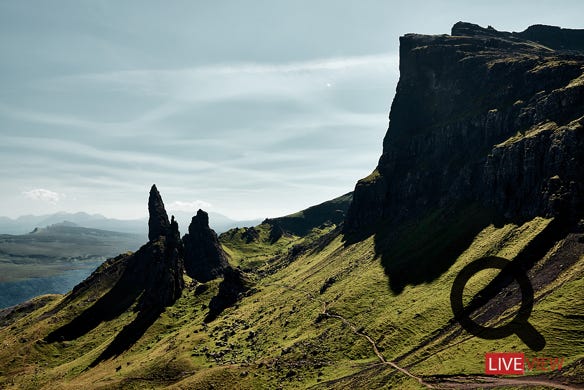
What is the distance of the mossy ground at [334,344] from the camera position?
107562mm

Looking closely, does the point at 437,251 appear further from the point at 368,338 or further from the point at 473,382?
the point at 473,382

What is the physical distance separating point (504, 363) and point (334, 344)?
185 feet

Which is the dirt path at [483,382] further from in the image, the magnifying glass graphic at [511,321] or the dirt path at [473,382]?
the magnifying glass graphic at [511,321]

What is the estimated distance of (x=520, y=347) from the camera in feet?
332

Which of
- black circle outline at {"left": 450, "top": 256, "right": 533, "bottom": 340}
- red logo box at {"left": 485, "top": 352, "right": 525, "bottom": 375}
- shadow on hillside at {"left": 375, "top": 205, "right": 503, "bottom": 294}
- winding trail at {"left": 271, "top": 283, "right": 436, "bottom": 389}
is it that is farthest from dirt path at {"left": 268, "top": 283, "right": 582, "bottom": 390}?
shadow on hillside at {"left": 375, "top": 205, "right": 503, "bottom": 294}

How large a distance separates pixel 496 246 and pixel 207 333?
417 feet

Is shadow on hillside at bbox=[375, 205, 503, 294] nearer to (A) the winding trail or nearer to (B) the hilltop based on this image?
(B) the hilltop

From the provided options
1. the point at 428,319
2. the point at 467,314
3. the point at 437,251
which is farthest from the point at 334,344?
the point at 437,251

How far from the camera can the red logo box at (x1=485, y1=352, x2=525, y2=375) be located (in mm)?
95394

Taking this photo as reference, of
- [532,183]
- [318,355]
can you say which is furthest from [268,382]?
[532,183]

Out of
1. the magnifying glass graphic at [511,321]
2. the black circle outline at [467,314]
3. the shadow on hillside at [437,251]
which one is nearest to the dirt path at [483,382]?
the magnifying glass graphic at [511,321]

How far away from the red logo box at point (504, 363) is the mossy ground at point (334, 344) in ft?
7.17

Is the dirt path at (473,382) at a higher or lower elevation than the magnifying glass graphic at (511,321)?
lower

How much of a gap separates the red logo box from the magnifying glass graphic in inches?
224
